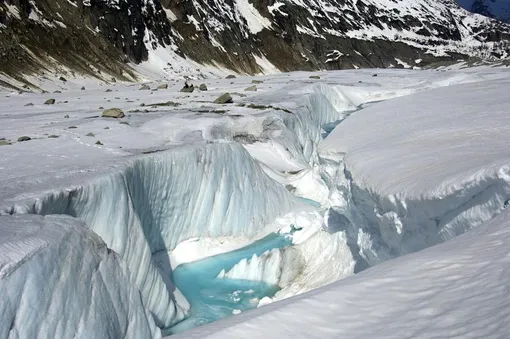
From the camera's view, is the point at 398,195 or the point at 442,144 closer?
the point at 398,195

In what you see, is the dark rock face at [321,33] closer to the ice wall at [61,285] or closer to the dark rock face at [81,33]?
the dark rock face at [81,33]

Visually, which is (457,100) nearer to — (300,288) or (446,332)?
(300,288)

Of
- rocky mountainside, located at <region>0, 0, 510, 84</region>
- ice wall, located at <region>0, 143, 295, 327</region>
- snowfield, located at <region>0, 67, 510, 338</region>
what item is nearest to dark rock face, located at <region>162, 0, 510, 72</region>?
rocky mountainside, located at <region>0, 0, 510, 84</region>

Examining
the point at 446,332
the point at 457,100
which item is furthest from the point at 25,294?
the point at 457,100

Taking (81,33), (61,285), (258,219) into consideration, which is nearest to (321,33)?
(81,33)

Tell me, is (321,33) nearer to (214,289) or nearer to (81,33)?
(81,33)

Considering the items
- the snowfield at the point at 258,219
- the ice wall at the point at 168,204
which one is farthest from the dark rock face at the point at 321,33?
the ice wall at the point at 168,204
